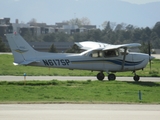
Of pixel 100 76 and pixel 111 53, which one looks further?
pixel 100 76

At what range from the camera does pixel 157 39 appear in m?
125

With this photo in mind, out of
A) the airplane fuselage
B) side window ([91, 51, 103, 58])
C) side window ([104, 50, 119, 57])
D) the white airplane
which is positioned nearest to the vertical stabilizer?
the white airplane

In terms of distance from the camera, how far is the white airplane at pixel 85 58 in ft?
100

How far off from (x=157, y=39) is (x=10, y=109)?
356 ft

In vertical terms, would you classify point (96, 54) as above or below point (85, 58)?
above

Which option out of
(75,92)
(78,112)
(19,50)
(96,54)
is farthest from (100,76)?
(78,112)

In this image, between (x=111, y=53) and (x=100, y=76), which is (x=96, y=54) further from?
(x=100, y=76)

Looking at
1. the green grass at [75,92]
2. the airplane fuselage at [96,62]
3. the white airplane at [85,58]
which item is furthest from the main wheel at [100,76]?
the green grass at [75,92]

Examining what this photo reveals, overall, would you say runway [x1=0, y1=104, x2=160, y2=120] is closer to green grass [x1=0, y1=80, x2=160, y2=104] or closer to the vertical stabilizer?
green grass [x1=0, y1=80, x2=160, y2=104]

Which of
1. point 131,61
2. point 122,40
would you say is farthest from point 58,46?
point 131,61

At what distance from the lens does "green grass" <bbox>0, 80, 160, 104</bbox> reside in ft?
72.2

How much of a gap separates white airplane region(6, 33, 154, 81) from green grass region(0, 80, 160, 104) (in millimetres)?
2427

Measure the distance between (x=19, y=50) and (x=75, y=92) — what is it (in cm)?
753

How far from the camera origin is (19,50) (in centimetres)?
3058
